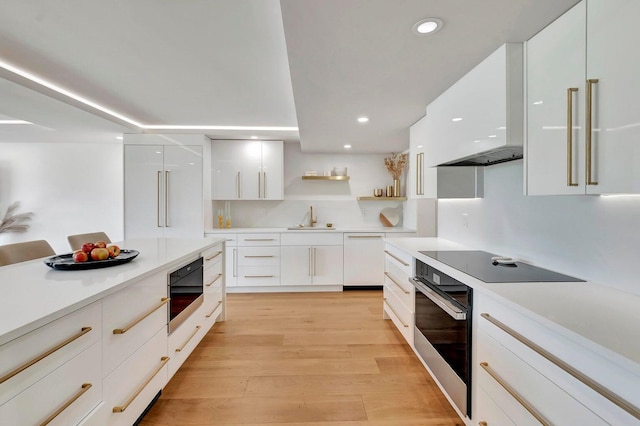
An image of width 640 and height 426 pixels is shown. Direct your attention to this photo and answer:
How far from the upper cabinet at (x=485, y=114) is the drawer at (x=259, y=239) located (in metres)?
2.47

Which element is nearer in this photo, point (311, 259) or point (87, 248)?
point (87, 248)

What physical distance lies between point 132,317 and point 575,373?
1.81m

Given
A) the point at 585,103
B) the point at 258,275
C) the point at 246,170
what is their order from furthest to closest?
1. the point at 246,170
2. the point at 258,275
3. the point at 585,103

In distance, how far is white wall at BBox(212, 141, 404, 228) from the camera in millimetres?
4629

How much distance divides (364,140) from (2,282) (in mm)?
3504

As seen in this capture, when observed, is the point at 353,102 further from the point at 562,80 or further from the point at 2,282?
the point at 2,282

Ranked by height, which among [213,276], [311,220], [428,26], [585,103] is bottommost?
[213,276]

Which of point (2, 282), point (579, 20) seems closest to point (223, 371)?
point (2, 282)

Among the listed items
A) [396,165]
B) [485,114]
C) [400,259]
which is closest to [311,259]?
[400,259]

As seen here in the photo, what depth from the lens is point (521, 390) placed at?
3.51 feet

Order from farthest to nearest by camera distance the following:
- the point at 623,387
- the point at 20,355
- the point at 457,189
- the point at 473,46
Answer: the point at 457,189, the point at 473,46, the point at 20,355, the point at 623,387

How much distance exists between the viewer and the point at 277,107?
311 centimetres

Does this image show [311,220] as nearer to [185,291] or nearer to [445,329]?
[185,291]

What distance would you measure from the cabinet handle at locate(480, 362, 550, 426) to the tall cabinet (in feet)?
11.9
